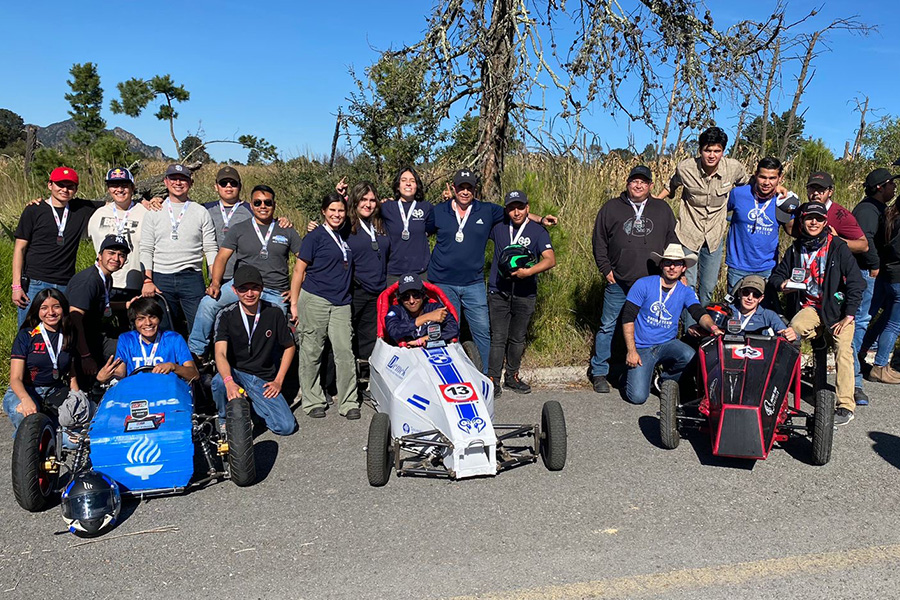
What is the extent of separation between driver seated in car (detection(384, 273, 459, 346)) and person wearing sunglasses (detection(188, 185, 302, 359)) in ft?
4.06

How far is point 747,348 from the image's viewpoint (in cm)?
555

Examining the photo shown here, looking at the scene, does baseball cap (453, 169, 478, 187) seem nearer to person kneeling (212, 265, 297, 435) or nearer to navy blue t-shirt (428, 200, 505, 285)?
navy blue t-shirt (428, 200, 505, 285)

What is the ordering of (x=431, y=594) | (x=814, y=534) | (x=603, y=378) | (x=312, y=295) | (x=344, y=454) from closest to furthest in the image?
(x=431, y=594) < (x=814, y=534) < (x=344, y=454) < (x=312, y=295) < (x=603, y=378)

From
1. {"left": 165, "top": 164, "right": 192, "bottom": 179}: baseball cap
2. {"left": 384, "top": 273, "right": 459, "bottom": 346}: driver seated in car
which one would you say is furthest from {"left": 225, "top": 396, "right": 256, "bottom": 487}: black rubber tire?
{"left": 165, "top": 164, "right": 192, "bottom": 179}: baseball cap

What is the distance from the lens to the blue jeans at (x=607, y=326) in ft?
24.3

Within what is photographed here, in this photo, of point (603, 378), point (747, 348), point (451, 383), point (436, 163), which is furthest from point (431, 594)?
point (436, 163)

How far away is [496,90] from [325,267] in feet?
13.5

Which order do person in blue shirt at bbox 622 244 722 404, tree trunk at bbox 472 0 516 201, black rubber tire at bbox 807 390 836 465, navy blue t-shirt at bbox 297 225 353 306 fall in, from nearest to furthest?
black rubber tire at bbox 807 390 836 465 → navy blue t-shirt at bbox 297 225 353 306 → person in blue shirt at bbox 622 244 722 404 → tree trunk at bbox 472 0 516 201

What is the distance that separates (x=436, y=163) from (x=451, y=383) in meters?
5.36

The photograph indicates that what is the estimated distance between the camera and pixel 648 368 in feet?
22.7

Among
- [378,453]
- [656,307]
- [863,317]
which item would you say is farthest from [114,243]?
[863,317]

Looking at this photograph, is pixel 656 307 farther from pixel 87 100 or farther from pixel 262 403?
pixel 87 100

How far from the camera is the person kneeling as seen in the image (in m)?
6.10

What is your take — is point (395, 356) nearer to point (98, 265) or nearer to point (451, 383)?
point (451, 383)
